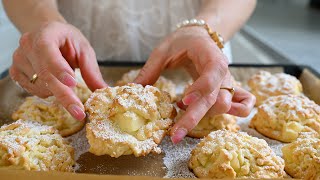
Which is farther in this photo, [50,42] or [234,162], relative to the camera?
[50,42]

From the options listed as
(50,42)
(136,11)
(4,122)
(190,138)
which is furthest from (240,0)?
(4,122)

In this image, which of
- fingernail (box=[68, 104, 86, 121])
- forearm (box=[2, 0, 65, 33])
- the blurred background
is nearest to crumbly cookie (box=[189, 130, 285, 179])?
fingernail (box=[68, 104, 86, 121])

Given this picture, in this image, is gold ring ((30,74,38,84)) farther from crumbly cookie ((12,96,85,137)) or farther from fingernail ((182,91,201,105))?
fingernail ((182,91,201,105))

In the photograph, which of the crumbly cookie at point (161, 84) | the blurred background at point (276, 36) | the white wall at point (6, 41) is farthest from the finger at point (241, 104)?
the white wall at point (6, 41)

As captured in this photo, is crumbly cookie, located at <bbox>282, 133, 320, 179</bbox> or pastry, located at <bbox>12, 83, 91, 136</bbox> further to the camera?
pastry, located at <bbox>12, 83, 91, 136</bbox>

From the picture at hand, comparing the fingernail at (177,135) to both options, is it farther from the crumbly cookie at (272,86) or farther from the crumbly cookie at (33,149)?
the crumbly cookie at (272,86)

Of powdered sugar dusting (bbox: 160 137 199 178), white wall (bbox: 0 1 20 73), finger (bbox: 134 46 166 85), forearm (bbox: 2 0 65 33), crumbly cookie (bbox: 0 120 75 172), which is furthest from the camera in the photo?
white wall (bbox: 0 1 20 73)

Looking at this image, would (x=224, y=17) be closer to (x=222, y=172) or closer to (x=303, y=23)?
(x=222, y=172)
